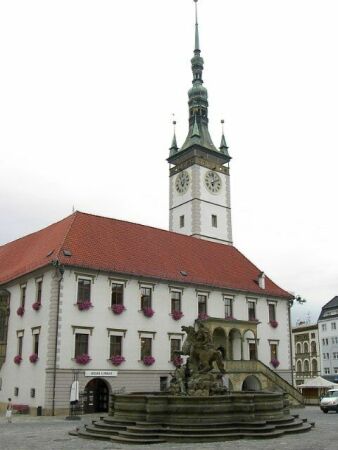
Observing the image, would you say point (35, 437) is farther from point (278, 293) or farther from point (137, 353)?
point (278, 293)

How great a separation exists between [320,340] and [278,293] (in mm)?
43721

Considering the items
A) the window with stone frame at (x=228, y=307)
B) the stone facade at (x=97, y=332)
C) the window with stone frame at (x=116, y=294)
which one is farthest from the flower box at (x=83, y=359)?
the window with stone frame at (x=228, y=307)

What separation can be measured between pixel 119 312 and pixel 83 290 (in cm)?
269

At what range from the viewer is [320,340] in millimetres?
82812

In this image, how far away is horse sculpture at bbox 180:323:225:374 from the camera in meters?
22.3

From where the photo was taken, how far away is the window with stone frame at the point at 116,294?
34.0 metres

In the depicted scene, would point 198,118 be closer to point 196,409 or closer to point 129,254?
point 129,254

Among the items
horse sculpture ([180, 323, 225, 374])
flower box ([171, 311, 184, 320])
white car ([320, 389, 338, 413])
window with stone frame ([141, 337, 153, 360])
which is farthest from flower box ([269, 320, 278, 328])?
horse sculpture ([180, 323, 225, 374])

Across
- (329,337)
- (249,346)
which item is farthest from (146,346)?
(329,337)

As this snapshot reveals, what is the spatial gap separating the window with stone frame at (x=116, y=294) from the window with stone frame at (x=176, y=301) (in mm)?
4236

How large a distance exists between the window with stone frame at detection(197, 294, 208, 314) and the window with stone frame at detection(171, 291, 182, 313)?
1.72 m

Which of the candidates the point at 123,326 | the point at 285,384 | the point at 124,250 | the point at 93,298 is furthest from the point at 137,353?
the point at 285,384

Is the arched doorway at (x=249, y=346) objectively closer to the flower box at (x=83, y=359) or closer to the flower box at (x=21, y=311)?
the flower box at (x=83, y=359)

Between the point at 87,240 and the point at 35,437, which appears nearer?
the point at 35,437
